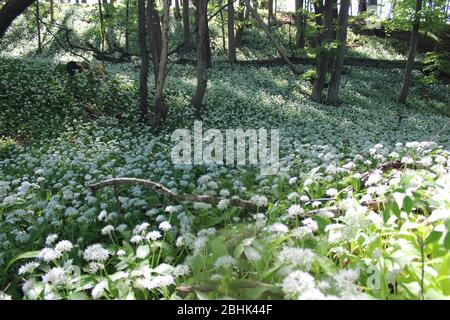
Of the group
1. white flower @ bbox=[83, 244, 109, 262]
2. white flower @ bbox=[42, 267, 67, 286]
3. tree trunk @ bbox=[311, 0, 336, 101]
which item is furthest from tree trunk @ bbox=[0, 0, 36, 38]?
tree trunk @ bbox=[311, 0, 336, 101]

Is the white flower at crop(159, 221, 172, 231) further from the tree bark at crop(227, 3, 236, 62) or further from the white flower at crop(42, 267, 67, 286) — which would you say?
the tree bark at crop(227, 3, 236, 62)

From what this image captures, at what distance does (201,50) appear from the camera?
12.4 meters

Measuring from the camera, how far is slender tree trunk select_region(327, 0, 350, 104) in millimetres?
16891

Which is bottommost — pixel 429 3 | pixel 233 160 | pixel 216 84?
pixel 233 160

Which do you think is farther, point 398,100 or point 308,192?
point 398,100

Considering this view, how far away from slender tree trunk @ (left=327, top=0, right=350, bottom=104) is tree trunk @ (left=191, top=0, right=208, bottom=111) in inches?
267

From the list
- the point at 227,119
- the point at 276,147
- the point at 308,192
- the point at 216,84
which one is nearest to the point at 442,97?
the point at 216,84

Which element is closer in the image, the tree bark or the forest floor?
the forest floor

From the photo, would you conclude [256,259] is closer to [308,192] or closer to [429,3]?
[308,192]

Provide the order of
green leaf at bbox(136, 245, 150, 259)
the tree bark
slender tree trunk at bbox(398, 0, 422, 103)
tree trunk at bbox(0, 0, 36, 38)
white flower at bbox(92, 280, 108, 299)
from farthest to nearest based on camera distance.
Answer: the tree bark, slender tree trunk at bbox(398, 0, 422, 103), tree trunk at bbox(0, 0, 36, 38), green leaf at bbox(136, 245, 150, 259), white flower at bbox(92, 280, 108, 299)
